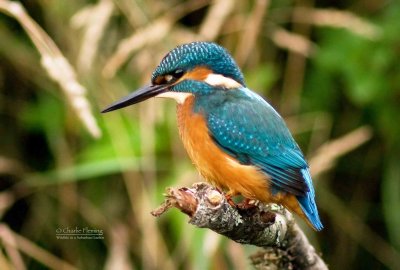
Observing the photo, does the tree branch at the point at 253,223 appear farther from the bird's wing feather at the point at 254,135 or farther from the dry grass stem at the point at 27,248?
the dry grass stem at the point at 27,248

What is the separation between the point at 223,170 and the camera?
2414 millimetres

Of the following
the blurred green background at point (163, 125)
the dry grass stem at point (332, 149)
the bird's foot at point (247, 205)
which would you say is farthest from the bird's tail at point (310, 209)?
the dry grass stem at point (332, 149)

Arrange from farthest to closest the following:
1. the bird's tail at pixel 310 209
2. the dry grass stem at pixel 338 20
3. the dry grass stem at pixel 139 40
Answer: the dry grass stem at pixel 338 20 < the dry grass stem at pixel 139 40 < the bird's tail at pixel 310 209

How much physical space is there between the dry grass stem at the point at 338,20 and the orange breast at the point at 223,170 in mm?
1099

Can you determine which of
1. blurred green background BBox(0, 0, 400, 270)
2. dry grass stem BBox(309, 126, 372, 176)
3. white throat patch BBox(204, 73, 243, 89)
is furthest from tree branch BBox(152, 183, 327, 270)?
dry grass stem BBox(309, 126, 372, 176)

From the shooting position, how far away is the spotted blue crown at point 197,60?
2.50m

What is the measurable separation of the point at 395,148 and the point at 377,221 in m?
0.46

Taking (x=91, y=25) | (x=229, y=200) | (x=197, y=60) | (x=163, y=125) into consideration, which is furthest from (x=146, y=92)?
(x=163, y=125)

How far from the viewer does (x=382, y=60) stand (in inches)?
139

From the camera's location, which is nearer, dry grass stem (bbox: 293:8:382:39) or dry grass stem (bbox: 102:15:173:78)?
dry grass stem (bbox: 102:15:173:78)

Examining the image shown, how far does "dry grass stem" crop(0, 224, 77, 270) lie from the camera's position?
3155 mm

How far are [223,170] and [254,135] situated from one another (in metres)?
0.17

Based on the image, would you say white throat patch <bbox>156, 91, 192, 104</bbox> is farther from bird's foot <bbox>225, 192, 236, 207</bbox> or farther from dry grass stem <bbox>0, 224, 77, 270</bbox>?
dry grass stem <bbox>0, 224, 77, 270</bbox>

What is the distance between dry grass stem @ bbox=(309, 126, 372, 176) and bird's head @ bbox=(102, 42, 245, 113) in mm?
950
